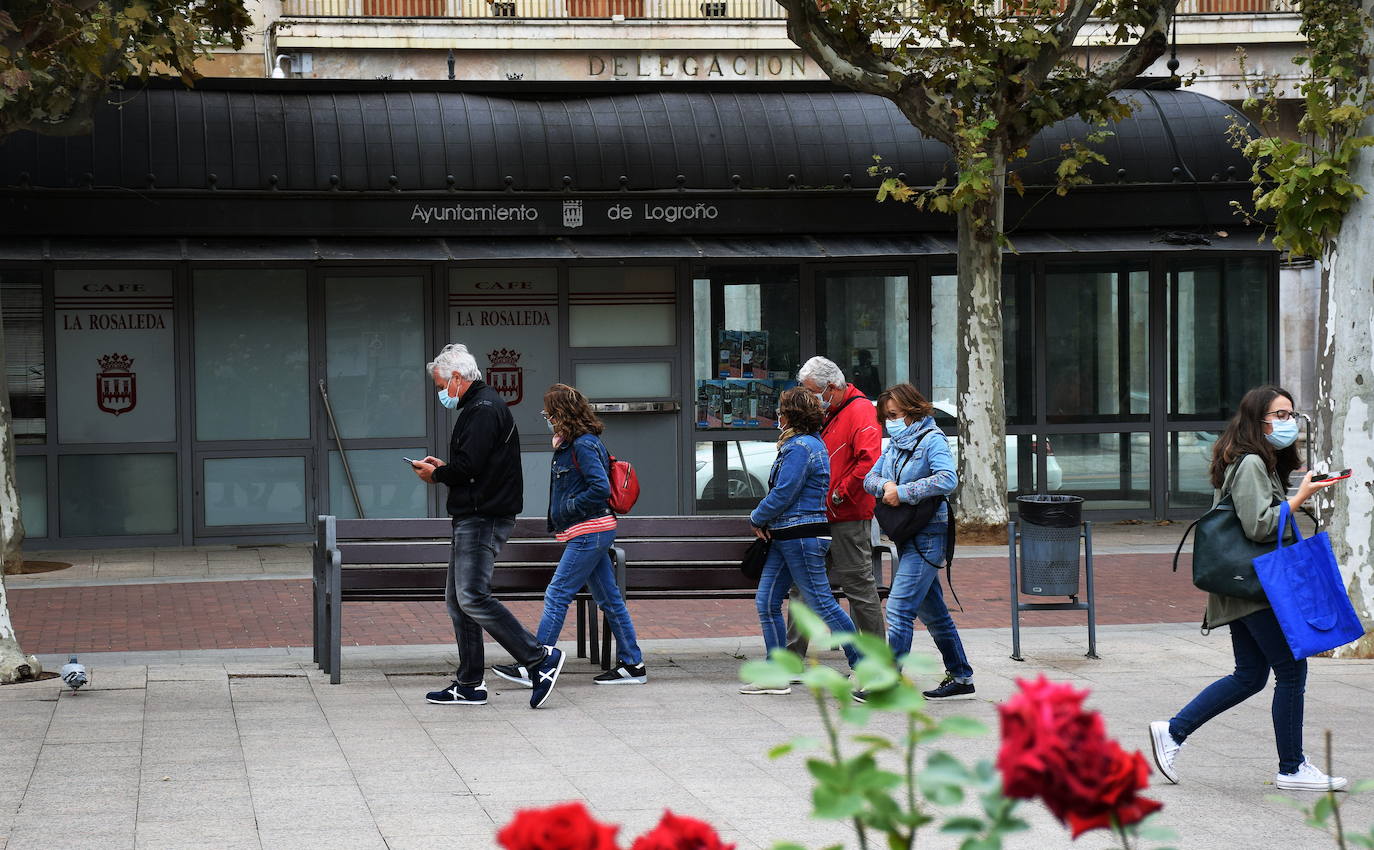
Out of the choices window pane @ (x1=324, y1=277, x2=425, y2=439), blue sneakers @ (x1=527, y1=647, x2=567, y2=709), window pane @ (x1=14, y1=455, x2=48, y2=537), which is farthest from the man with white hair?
window pane @ (x1=14, y1=455, x2=48, y2=537)

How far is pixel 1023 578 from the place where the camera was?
32.3 feet

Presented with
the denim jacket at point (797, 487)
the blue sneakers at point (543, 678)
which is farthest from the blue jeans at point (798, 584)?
the blue sneakers at point (543, 678)

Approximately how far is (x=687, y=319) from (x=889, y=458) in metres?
8.56

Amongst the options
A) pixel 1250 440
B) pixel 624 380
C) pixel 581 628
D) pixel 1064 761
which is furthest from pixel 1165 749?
pixel 624 380

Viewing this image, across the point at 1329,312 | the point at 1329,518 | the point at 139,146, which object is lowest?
the point at 1329,518

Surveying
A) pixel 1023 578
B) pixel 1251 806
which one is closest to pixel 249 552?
pixel 1023 578

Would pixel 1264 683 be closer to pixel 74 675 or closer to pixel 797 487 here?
pixel 797 487

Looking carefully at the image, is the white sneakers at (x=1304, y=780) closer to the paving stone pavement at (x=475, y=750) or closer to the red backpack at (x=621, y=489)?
the paving stone pavement at (x=475, y=750)

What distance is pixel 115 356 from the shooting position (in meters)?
15.7

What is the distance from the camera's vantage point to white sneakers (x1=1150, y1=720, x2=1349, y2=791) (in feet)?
20.3

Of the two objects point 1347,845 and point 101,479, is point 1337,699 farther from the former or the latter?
point 101,479

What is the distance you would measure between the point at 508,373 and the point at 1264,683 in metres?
11.2

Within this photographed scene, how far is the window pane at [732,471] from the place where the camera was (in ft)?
55.6

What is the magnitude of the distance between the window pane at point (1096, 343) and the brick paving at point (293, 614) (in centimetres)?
428
